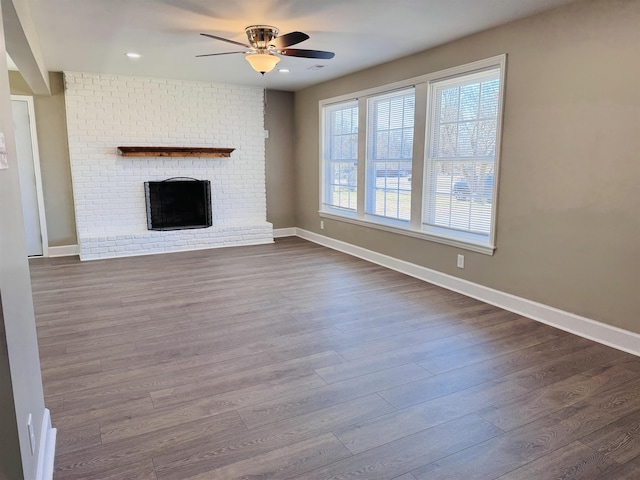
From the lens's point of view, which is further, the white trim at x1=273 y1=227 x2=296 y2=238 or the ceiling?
the white trim at x1=273 y1=227 x2=296 y2=238

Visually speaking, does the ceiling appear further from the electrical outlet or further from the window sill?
the electrical outlet

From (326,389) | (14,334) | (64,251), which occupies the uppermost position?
(14,334)

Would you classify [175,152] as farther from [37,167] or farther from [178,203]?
[37,167]

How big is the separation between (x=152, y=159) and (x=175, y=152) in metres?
0.37

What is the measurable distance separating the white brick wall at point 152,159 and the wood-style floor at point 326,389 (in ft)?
6.95

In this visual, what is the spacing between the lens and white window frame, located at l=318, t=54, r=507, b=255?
389 centimetres

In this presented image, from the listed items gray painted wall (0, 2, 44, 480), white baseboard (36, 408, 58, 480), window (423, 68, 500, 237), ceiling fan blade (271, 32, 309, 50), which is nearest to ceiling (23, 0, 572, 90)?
ceiling fan blade (271, 32, 309, 50)

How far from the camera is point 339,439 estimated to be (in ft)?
6.85

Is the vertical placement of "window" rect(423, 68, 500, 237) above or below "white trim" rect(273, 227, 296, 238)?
above

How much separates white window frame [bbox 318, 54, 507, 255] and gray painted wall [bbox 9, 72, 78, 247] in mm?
3722

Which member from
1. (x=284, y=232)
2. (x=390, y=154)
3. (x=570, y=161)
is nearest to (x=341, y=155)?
(x=390, y=154)

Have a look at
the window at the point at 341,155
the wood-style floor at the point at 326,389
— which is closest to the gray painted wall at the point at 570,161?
the wood-style floor at the point at 326,389

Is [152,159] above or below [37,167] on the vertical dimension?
above

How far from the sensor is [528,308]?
3.69m
